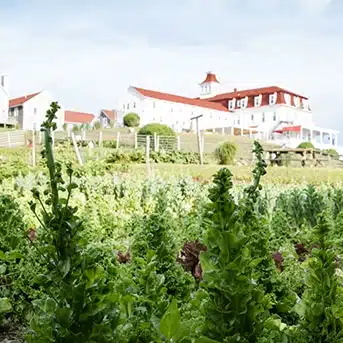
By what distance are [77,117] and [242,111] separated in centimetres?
2062

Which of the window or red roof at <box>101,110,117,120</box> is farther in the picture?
the window

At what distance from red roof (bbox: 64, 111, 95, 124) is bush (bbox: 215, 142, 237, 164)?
38.5 m

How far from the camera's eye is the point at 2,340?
274 centimetres

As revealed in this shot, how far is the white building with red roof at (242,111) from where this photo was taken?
2527 inches

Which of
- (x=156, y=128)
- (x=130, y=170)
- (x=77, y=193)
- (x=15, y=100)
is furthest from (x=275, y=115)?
(x=77, y=193)

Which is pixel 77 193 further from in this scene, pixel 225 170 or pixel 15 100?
pixel 15 100

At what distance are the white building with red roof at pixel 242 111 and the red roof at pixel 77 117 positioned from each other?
4376mm

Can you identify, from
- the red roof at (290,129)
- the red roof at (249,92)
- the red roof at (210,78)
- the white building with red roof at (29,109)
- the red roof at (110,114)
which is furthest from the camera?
the red roof at (210,78)

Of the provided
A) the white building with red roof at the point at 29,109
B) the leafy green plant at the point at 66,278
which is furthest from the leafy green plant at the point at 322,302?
the white building with red roof at the point at 29,109

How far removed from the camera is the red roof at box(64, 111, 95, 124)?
210 ft

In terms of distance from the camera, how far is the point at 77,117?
65.8 metres

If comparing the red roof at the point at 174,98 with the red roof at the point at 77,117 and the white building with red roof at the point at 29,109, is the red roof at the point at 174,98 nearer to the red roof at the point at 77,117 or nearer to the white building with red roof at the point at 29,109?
the red roof at the point at 77,117

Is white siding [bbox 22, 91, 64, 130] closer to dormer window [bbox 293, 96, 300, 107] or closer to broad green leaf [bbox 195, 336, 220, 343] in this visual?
dormer window [bbox 293, 96, 300, 107]

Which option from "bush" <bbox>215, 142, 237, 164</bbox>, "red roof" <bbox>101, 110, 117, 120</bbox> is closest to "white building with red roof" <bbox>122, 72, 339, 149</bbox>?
"red roof" <bbox>101, 110, 117, 120</bbox>
